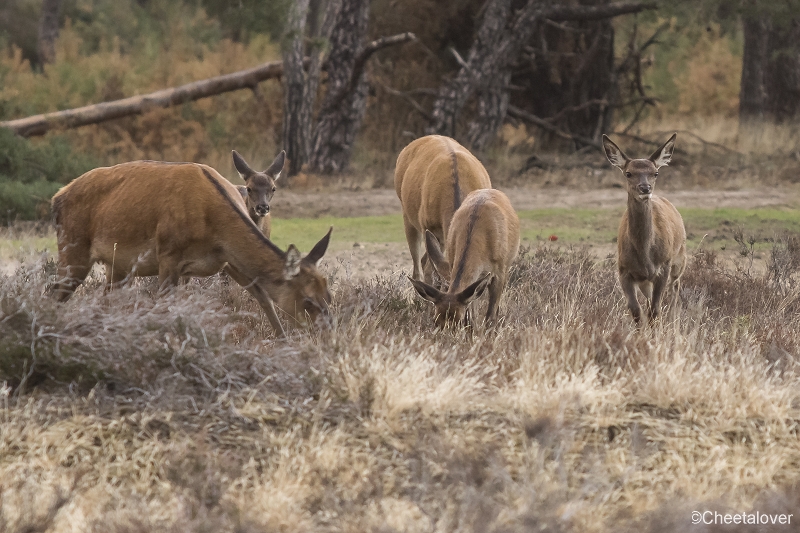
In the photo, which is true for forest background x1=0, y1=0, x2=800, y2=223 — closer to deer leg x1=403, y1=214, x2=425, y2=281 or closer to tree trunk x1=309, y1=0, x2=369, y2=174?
tree trunk x1=309, y1=0, x2=369, y2=174

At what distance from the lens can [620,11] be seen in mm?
22906

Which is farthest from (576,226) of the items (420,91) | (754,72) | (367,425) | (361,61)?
(754,72)

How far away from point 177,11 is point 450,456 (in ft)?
107

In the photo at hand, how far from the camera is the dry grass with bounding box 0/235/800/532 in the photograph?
559 centimetres

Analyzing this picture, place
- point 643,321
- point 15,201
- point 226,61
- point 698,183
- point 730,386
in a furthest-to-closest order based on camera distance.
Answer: point 226,61, point 698,183, point 15,201, point 643,321, point 730,386

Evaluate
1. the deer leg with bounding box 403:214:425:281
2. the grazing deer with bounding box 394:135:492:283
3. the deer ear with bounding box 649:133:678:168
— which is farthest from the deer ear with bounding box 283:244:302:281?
the deer leg with bounding box 403:214:425:281

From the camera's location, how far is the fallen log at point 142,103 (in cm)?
2022

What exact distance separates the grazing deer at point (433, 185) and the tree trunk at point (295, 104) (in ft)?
25.9

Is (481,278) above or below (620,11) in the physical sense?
below

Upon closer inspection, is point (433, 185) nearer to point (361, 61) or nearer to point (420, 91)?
point (361, 61)

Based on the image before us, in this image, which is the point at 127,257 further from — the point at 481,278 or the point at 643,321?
the point at 643,321

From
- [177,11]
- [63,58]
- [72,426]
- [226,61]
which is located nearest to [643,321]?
[72,426]

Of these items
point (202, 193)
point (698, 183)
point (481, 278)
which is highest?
point (202, 193)

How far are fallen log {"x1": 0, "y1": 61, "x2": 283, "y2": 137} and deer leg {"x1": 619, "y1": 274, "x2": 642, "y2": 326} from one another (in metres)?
13.2
